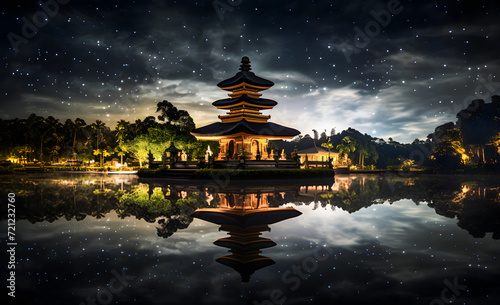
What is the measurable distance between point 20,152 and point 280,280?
78.7 metres

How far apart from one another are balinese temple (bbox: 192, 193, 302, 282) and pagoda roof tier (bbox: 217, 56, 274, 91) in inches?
A: 1102

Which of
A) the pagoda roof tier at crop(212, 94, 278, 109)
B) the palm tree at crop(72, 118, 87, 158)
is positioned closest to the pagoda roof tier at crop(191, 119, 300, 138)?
the pagoda roof tier at crop(212, 94, 278, 109)

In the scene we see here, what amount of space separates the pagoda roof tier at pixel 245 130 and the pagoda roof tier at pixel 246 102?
2.16 meters

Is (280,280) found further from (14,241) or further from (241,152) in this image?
(241,152)

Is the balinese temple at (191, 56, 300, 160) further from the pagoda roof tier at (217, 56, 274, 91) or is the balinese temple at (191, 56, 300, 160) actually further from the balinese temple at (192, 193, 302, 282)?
the balinese temple at (192, 193, 302, 282)

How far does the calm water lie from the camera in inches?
152

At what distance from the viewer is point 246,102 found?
3728 cm

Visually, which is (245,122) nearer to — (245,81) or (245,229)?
(245,81)

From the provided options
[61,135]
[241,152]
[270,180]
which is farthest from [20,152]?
[270,180]

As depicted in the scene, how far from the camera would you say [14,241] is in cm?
647

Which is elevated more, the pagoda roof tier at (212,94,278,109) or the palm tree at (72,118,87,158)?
the palm tree at (72,118,87,158)

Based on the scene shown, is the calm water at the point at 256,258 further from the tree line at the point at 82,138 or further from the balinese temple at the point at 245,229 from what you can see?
the tree line at the point at 82,138

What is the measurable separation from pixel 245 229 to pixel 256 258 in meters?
2.16

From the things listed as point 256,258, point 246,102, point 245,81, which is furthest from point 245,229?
point 245,81
